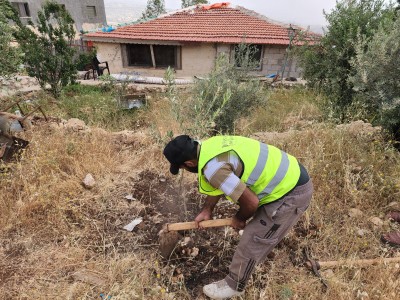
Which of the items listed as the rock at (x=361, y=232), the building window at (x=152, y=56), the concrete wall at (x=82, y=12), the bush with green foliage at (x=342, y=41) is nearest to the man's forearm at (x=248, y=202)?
the rock at (x=361, y=232)

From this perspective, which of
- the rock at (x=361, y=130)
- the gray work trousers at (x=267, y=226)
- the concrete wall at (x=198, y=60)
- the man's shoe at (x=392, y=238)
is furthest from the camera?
the concrete wall at (x=198, y=60)

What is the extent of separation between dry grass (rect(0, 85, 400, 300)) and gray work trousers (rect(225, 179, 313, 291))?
30 centimetres

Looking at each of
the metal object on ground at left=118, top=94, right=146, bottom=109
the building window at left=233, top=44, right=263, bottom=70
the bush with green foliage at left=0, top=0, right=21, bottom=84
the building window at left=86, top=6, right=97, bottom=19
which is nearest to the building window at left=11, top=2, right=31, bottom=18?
the building window at left=86, top=6, right=97, bottom=19

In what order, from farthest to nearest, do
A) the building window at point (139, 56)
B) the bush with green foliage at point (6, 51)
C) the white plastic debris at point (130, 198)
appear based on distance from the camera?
1. the building window at point (139, 56)
2. the bush with green foliage at point (6, 51)
3. the white plastic debris at point (130, 198)

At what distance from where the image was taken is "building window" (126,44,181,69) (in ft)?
36.4

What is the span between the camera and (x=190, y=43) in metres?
10.5

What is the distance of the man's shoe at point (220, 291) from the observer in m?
1.95

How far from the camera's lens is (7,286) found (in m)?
1.96

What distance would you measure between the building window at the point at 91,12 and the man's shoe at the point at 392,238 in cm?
2647

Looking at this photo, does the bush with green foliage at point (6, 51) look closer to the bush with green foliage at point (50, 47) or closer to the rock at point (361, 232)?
the bush with green foliage at point (50, 47)

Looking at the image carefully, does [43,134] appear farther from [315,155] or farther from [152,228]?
[315,155]

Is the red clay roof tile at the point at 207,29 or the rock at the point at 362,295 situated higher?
the red clay roof tile at the point at 207,29

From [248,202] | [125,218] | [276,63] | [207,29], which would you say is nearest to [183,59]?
[207,29]

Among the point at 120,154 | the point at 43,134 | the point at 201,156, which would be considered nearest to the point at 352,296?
the point at 201,156
